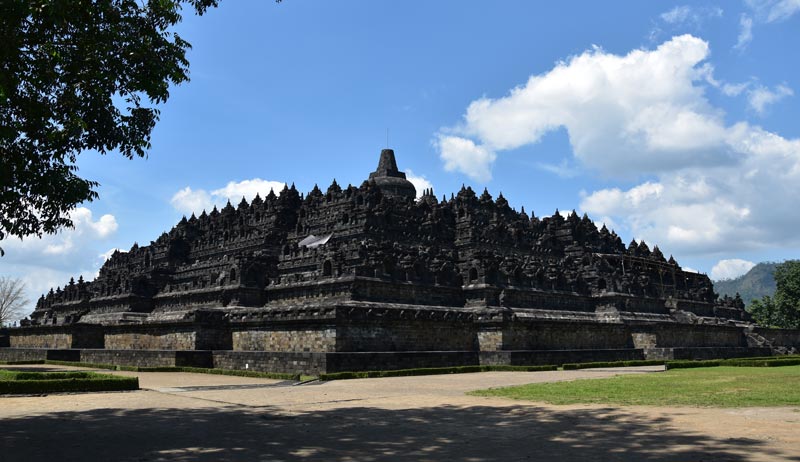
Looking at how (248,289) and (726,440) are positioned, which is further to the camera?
(248,289)

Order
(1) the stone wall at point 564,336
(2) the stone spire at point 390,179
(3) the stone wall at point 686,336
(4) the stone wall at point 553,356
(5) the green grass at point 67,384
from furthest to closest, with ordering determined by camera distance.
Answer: (2) the stone spire at point 390,179
(3) the stone wall at point 686,336
(1) the stone wall at point 564,336
(4) the stone wall at point 553,356
(5) the green grass at point 67,384

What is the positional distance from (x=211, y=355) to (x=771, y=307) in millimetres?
79890

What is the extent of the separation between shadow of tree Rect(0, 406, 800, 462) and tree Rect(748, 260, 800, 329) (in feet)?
275

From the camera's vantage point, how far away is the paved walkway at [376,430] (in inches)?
445

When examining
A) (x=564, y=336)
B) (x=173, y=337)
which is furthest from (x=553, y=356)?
(x=173, y=337)

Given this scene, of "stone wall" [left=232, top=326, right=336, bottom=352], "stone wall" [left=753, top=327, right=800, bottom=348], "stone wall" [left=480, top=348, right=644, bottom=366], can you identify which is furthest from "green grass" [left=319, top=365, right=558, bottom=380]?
"stone wall" [left=753, top=327, right=800, bottom=348]

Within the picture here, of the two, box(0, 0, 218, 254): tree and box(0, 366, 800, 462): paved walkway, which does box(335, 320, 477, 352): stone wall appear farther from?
box(0, 0, 218, 254): tree

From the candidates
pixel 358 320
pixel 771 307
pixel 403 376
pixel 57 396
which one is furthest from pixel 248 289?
pixel 771 307

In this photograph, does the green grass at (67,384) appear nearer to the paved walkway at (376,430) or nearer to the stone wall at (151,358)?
the paved walkway at (376,430)

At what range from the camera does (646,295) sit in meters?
60.2

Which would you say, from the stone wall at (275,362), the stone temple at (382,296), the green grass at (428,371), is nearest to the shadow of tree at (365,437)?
the green grass at (428,371)

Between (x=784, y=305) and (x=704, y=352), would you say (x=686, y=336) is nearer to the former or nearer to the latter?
(x=704, y=352)

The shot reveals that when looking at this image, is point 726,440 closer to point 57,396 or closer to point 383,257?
point 57,396

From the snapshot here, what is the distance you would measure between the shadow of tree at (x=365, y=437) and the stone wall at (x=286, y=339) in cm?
1735
